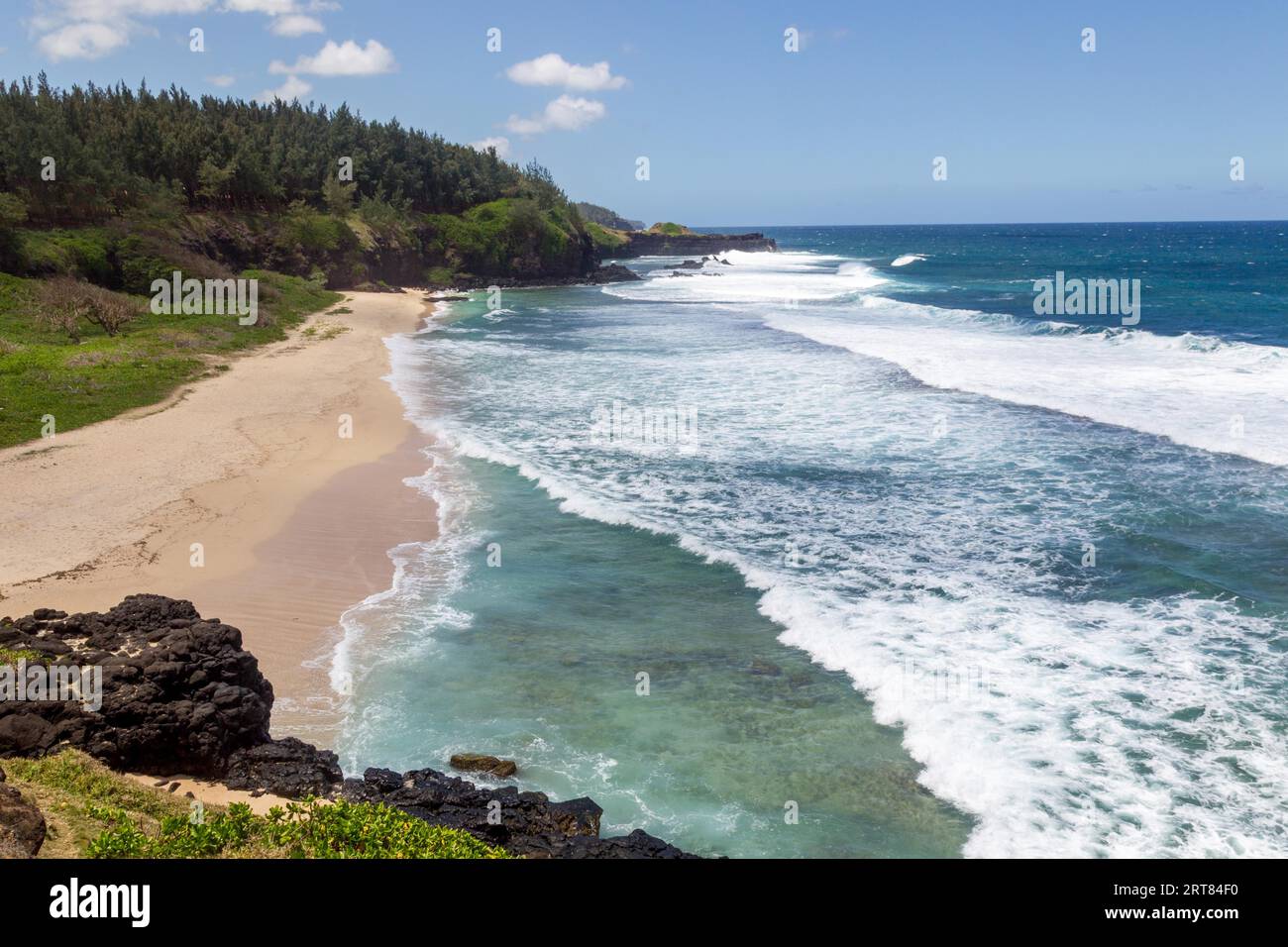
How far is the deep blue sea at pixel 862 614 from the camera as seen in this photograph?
31.2 ft

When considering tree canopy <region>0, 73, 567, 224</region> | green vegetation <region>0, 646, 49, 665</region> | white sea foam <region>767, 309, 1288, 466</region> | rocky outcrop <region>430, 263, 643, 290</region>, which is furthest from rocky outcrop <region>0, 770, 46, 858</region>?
rocky outcrop <region>430, 263, 643, 290</region>

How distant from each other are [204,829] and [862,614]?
9.59 meters

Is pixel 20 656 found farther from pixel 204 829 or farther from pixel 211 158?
pixel 211 158

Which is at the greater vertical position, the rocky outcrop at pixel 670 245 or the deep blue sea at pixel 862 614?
the rocky outcrop at pixel 670 245

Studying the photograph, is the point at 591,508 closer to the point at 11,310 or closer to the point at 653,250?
the point at 11,310

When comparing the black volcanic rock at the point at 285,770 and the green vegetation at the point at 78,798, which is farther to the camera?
the black volcanic rock at the point at 285,770

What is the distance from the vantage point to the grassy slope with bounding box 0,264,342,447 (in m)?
22.8

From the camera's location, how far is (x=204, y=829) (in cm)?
659

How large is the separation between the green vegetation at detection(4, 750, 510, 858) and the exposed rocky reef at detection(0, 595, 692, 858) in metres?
0.66

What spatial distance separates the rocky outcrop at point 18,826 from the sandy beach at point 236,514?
4.01 m

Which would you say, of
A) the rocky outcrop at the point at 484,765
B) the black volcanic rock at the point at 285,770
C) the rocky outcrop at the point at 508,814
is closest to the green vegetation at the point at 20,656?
the black volcanic rock at the point at 285,770
